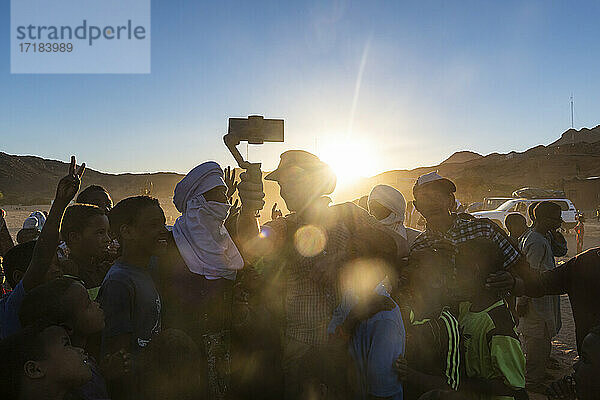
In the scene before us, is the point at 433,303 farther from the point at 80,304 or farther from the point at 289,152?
the point at 80,304

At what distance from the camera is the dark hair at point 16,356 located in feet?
5.42

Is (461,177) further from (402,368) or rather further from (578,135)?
(578,135)

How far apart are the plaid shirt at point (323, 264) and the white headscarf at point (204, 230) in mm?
285

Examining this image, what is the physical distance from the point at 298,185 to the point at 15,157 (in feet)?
374

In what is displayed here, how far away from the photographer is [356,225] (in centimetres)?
262

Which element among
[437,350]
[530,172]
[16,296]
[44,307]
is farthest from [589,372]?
[530,172]

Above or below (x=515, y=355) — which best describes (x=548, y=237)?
above

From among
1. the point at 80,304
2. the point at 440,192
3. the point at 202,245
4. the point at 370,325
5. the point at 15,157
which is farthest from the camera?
the point at 15,157

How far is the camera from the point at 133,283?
246 centimetres

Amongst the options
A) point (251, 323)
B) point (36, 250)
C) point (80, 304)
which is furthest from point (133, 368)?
point (36, 250)

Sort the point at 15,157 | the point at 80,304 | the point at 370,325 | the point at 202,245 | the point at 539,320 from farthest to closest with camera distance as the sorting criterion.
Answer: the point at 15,157 → the point at 539,320 → the point at 202,245 → the point at 370,325 → the point at 80,304

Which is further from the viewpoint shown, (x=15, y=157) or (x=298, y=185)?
(x=15, y=157)

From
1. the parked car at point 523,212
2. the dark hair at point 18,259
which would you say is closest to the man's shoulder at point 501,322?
the dark hair at point 18,259

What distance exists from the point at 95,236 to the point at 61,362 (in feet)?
4.71
